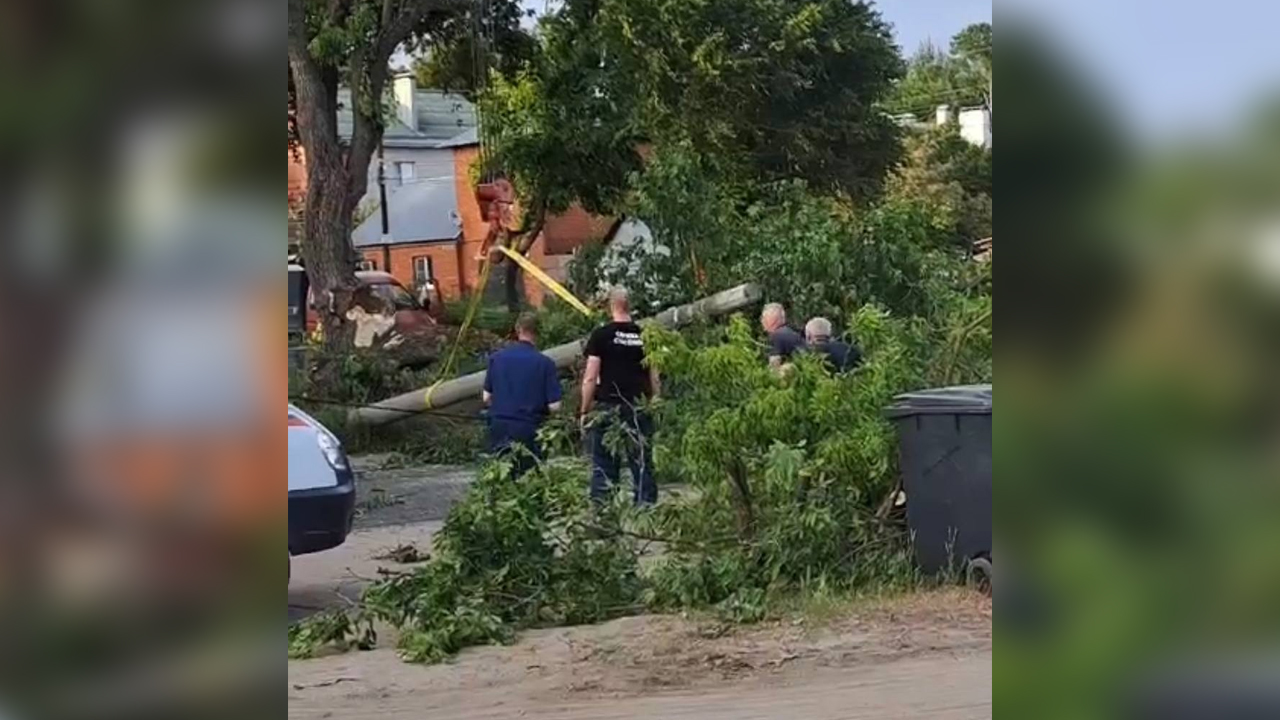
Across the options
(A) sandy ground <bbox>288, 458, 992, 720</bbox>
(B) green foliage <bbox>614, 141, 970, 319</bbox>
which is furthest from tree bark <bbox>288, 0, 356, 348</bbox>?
(A) sandy ground <bbox>288, 458, 992, 720</bbox>

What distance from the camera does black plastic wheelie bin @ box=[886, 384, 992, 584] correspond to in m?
7.05

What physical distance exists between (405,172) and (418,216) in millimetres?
3609

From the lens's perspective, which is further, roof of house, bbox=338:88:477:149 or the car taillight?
roof of house, bbox=338:88:477:149

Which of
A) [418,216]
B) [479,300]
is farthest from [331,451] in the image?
[418,216]

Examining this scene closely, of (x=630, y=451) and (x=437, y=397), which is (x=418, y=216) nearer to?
(x=437, y=397)

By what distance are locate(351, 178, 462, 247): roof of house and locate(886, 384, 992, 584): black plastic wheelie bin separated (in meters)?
40.9

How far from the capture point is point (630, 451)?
8.74 meters

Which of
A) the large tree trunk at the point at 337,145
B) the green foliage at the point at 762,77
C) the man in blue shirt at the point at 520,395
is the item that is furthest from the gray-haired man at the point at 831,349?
the green foliage at the point at 762,77

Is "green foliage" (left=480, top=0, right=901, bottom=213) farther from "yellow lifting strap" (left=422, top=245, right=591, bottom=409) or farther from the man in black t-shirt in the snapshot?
the man in black t-shirt

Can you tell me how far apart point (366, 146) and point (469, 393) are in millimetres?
7352

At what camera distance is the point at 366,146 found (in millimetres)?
21656

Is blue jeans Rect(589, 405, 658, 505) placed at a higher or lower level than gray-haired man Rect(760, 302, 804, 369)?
lower
